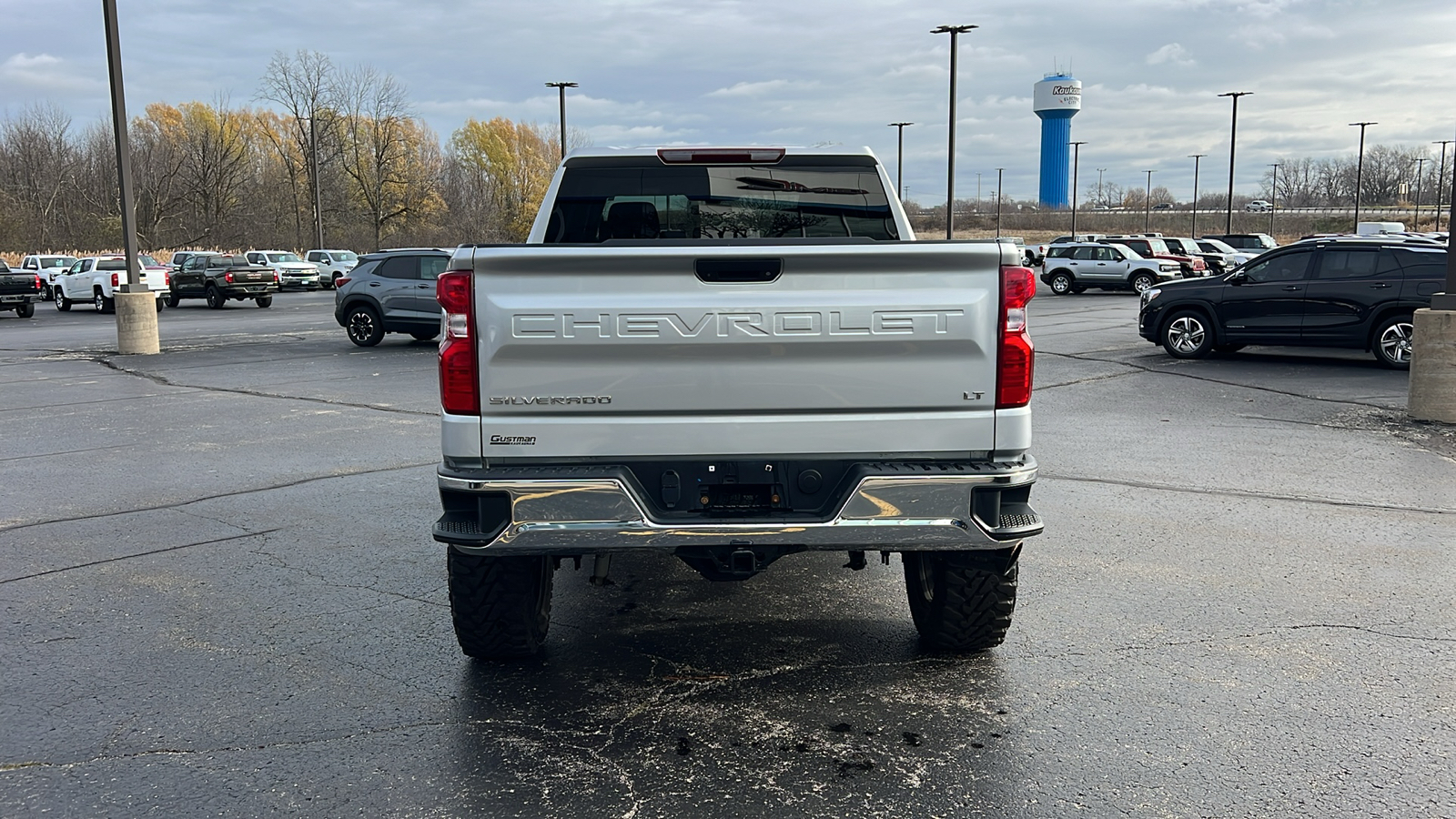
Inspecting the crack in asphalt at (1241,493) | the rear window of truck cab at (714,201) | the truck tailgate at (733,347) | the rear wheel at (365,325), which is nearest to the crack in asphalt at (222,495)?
the rear window of truck cab at (714,201)

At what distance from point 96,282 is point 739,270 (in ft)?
119

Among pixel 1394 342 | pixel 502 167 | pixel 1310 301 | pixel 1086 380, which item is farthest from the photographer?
pixel 502 167

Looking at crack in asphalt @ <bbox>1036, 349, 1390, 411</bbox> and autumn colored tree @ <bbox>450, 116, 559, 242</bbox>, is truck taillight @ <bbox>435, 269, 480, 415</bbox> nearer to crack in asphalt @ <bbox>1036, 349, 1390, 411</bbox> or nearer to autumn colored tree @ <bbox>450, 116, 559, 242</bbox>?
crack in asphalt @ <bbox>1036, 349, 1390, 411</bbox>

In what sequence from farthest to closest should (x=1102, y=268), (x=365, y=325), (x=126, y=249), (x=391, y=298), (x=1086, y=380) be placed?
(x=1102, y=268) < (x=365, y=325) < (x=391, y=298) < (x=126, y=249) < (x=1086, y=380)

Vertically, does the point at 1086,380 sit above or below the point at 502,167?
below

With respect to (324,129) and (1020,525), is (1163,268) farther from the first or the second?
(324,129)

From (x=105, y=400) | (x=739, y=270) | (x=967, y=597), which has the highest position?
(x=739, y=270)

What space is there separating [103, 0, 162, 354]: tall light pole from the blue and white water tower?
114 metres

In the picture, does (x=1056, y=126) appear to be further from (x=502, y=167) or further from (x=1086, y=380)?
(x=1086, y=380)

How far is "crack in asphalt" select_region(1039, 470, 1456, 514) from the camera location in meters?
7.39

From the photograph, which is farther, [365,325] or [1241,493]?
[365,325]

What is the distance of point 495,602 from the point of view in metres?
4.35

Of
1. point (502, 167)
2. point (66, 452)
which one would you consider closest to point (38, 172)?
point (502, 167)

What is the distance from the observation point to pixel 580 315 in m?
3.76
